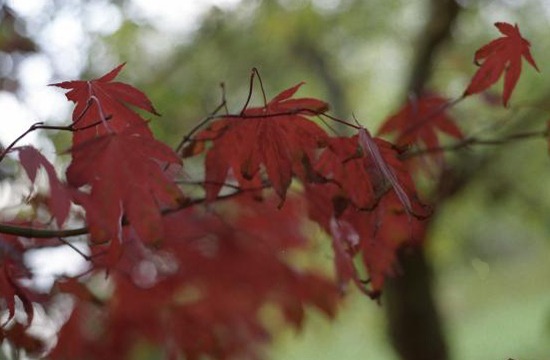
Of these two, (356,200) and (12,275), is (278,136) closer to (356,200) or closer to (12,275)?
(356,200)

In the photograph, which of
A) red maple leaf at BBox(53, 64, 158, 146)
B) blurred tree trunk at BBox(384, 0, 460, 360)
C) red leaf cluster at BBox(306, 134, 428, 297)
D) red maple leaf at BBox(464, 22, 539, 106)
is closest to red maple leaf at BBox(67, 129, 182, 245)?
red maple leaf at BBox(53, 64, 158, 146)

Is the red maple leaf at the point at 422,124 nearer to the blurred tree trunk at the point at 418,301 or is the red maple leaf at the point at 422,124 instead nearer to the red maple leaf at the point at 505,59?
the red maple leaf at the point at 505,59

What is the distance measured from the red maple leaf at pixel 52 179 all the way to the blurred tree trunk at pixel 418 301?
1.49 metres

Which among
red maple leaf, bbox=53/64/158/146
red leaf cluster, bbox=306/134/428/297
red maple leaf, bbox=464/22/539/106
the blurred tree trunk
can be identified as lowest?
red leaf cluster, bbox=306/134/428/297

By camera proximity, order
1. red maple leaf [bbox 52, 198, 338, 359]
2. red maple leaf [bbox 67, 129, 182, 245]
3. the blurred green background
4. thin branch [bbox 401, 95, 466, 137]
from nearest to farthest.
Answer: red maple leaf [bbox 67, 129, 182, 245] < thin branch [bbox 401, 95, 466, 137] < red maple leaf [bbox 52, 198, 338, 359] < the blurred green background

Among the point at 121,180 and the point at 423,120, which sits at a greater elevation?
the point at 423,120

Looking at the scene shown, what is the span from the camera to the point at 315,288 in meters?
1.54

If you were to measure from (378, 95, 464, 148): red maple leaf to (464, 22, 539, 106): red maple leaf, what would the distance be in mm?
163

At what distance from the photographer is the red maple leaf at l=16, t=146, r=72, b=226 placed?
28.3 inches

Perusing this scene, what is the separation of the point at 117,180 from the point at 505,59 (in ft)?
1.74

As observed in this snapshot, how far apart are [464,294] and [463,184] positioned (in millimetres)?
8941

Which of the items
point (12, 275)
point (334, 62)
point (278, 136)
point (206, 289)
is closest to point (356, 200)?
point (278, 136)

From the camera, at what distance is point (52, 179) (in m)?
0.73

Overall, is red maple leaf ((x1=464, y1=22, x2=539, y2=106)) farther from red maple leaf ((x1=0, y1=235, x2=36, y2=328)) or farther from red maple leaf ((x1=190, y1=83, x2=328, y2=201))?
red maple leaf ((x1=0, y1=235, x2=36, y2=328))
